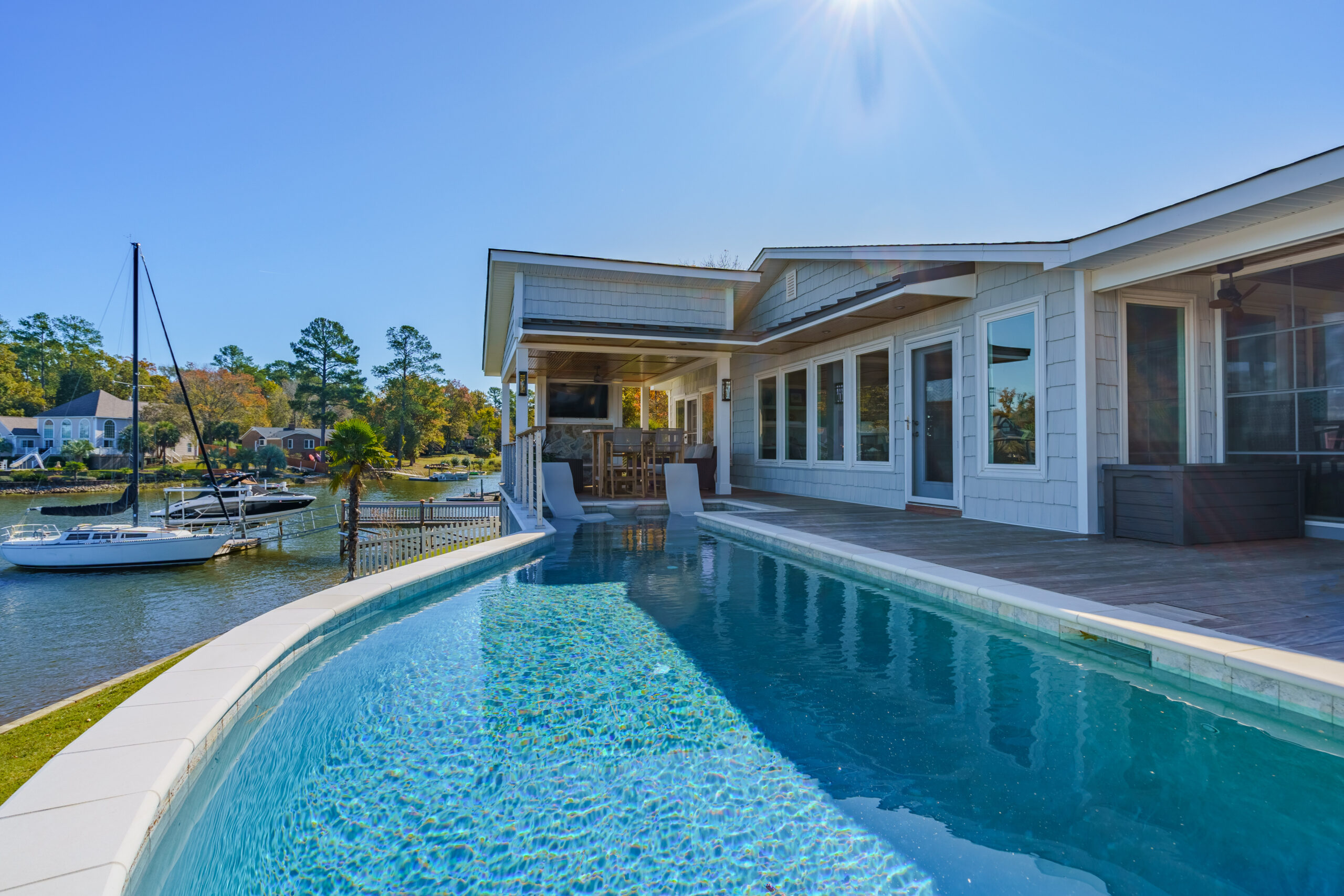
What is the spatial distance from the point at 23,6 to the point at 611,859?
18472mm

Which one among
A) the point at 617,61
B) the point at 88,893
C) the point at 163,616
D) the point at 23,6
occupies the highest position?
the point at 23,6

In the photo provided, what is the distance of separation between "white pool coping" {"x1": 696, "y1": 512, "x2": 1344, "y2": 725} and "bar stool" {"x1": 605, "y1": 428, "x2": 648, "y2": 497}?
6234 millimetres

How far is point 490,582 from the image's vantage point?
17.4 ft

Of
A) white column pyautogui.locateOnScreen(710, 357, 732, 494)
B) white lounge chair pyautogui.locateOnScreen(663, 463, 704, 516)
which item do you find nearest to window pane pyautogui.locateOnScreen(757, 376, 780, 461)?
white column pyautogui.locateOnScreen(710, 357, 732, 494)

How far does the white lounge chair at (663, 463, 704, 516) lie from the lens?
31.3ft

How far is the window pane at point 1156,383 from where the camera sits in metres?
6.30

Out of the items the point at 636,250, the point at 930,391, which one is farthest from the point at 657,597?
the point at 636,250

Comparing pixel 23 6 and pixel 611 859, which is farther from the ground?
pixel 23 6

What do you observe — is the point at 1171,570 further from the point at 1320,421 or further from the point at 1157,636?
the point at 1320,421

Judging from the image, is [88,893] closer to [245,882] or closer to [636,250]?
[245,882]

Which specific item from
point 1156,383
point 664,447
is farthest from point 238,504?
point 1156,383

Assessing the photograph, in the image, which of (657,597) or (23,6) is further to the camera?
(23,6)

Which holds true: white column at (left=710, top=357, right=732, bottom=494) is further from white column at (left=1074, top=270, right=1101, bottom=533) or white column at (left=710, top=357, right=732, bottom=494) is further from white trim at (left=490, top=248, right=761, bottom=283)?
white column at (left=1074, top=270, right=1101, bottom=533)

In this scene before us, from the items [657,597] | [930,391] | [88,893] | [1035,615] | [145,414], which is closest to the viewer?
[88,893]
